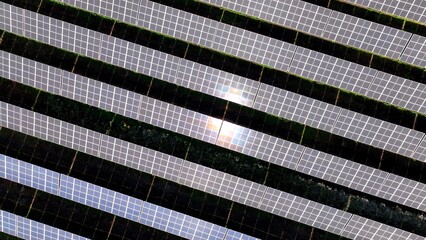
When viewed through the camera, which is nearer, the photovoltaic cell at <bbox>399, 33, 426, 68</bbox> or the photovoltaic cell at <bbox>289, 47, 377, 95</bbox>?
the photovoltaic cell at <bbox>399, 33, 426, 68</bbox>

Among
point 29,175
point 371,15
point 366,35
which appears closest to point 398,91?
point 366,35

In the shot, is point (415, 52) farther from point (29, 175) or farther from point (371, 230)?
point (29, 175)

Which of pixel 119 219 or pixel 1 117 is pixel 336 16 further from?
pixel 1 117

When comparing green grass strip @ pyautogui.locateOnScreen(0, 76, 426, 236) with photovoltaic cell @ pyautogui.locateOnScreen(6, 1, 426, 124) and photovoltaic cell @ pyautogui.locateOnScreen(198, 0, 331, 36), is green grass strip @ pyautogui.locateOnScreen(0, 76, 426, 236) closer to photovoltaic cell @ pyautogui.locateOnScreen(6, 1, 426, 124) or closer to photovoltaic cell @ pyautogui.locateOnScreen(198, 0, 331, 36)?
photovoltaic cell @ pyautogui.locateOnScreen(6, 1, 426, 124)

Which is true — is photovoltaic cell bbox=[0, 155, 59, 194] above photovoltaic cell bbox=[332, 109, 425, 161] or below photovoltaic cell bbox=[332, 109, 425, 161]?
below

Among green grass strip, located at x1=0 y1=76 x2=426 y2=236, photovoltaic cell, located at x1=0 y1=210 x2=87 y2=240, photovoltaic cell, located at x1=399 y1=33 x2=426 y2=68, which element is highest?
photovoltaic cell, located at x1=399 y1=33 x2=426 y2=68

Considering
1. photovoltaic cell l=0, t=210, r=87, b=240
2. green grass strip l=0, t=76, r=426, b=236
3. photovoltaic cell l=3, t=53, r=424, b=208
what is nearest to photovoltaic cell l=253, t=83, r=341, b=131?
photovoltaic cell l=3, t=53, r=424, b=208

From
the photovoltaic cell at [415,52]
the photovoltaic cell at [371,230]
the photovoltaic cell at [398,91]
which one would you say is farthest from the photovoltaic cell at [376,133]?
the photovoltaic cell at [371,230]
